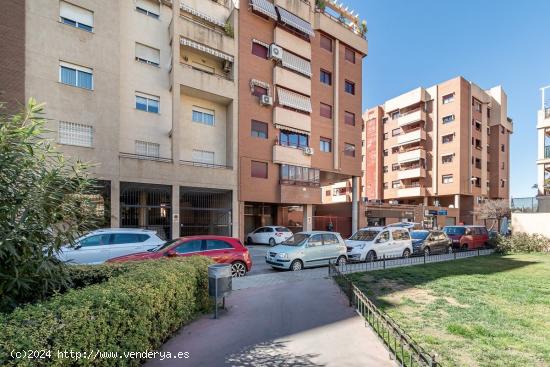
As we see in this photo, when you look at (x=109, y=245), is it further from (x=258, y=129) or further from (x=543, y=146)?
(x=543, y=146)

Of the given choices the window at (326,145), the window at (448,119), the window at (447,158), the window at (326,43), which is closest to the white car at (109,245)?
the window at (326,145)

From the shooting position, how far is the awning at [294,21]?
24.2 meters

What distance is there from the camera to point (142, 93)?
1917cm

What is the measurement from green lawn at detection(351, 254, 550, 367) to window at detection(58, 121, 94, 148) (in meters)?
14.8

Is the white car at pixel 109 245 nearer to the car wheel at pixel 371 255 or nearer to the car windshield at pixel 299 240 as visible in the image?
the car windshield at pixel 299 240

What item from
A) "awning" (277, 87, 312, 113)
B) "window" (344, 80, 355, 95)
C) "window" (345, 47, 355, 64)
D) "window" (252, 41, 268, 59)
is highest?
"window" (345, 47, 355, 64)

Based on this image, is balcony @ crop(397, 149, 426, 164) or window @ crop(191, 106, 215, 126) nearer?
window @ crop(191, 106, 215, 126)

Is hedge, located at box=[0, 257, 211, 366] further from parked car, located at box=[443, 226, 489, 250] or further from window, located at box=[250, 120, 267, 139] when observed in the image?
parked car, located at box=[443, 226, 489, 250]

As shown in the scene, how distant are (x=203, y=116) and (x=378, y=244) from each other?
47.4 ft

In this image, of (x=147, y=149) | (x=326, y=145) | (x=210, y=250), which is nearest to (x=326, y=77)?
(x=326, y=145)

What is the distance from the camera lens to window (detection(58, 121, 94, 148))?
1580 centimetres

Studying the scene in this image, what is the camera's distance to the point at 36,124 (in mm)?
4012

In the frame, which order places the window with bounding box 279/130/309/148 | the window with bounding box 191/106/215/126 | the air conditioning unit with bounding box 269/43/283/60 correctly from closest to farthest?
the window with bounding box 191/106/215/126 → the air conditioning unit with bounding box 269/43/283/60 → the window with bounding box 279/130/309/148

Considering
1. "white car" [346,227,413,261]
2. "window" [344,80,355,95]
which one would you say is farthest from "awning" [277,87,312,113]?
"white car" [346,227,413,261]
